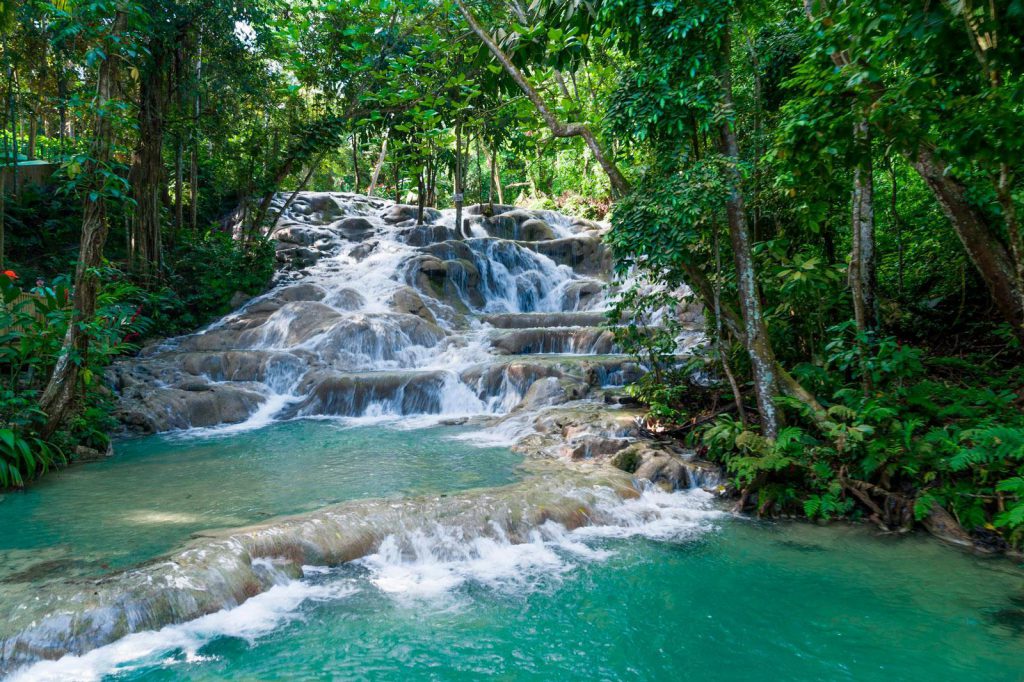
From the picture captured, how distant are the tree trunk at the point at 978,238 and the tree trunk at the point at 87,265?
27.2ft

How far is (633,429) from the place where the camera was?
774 centimetres

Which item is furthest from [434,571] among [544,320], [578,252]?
[578,252]

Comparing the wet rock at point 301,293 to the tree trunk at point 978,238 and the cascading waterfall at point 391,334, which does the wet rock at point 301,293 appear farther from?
the tree trunk at point 978,238

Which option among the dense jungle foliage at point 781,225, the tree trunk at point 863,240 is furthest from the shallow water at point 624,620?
the tree trunk at point 863,240

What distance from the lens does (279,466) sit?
7281 millimetres

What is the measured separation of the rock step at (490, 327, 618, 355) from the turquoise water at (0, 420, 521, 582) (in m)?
3.98

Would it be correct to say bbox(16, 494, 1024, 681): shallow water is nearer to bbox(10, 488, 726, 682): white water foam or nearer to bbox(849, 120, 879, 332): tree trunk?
bbox(10, 488, 726, 682): white water foam

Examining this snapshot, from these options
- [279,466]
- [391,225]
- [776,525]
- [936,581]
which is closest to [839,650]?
[936,581]

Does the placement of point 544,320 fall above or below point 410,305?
below

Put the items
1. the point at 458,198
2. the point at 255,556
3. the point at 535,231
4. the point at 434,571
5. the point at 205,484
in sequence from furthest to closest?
the point at 535,231 < the point at 458,198 < the point at 205,484 < the point at 434,571 < the point at 255,556

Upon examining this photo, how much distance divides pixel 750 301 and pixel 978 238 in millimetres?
1980

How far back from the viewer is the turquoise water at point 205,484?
15.4 feet

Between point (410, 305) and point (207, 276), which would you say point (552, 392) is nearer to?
point (410, 305)

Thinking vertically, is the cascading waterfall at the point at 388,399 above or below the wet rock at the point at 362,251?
below
